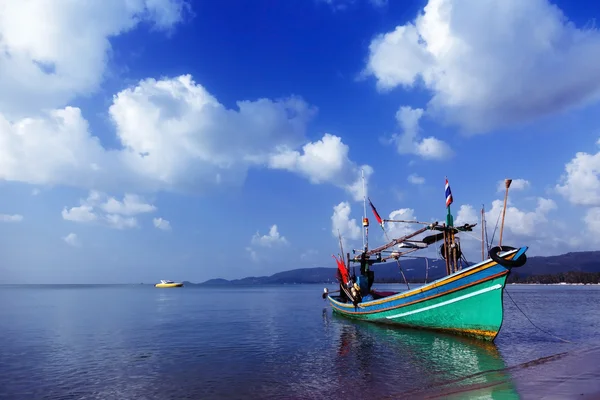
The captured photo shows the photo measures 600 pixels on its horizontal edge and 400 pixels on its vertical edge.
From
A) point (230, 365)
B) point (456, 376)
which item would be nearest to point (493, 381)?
point (456, 376)

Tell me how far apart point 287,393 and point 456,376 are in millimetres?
7428

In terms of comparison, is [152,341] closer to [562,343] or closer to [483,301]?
[483,301]

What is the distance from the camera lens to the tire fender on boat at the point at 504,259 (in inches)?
859

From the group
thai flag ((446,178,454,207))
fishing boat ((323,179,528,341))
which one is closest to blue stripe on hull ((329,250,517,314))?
fishing boat ((323,179,528,341))

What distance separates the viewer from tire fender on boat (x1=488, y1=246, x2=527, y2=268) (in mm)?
21812

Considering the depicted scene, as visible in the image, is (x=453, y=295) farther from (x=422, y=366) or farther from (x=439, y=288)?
(x=422, y=366)

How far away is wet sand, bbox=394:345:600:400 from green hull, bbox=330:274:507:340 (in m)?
4.19

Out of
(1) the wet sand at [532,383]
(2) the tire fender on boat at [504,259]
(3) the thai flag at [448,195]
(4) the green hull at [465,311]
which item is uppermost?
(3) the thai flag at [448,195]

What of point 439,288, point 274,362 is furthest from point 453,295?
point 274,362

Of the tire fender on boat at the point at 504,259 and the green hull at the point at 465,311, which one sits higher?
the tire fender on boat at the point at 504,259

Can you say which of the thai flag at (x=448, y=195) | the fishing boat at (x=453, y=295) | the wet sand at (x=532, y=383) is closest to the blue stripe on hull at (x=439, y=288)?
the fishing boat at (x=453, y=295)

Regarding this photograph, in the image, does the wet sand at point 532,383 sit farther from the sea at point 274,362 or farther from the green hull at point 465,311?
the green hull at point 465,311

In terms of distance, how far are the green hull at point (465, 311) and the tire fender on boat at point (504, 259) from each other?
1137mm

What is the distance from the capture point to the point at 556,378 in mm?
15828
